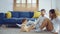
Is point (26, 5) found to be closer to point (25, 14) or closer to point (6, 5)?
point (25, 14)

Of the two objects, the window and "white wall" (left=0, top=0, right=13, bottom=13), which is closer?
"white wall" (left=0, top=0, right=13, bottom=13)

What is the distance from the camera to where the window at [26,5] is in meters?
7.51

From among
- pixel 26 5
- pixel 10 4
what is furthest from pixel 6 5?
pixel 26 5

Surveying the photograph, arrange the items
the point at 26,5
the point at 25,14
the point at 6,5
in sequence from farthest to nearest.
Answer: the point at 26,5, the point at 6,5, the point at 25,14

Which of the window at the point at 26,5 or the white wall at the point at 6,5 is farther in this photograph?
the window at the point at 26,5

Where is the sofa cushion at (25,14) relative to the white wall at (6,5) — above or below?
below

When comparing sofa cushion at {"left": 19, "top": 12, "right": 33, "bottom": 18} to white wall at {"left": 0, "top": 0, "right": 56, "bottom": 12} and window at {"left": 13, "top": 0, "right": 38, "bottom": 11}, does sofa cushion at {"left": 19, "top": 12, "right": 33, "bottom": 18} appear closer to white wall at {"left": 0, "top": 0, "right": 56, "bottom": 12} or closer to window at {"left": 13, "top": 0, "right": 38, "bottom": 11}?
window at {"left": 13, "top": 0, "right": 38, "bottom": 11}

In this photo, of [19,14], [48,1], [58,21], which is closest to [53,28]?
[58,21]

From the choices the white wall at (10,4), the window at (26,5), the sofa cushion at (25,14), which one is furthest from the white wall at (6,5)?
the sofa cushion at (25,14)

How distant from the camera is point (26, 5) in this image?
7.61 meters

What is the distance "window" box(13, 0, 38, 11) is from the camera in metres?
7.51

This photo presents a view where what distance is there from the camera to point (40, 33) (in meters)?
3.53

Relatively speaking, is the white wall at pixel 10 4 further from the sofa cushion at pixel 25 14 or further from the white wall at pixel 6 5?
the sofa cushion at pixel 25 14

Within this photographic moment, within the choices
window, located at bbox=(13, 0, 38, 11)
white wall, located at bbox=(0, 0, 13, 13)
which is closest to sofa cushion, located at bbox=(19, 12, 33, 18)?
window, located at bbox=(13, 0, 38, 11)
